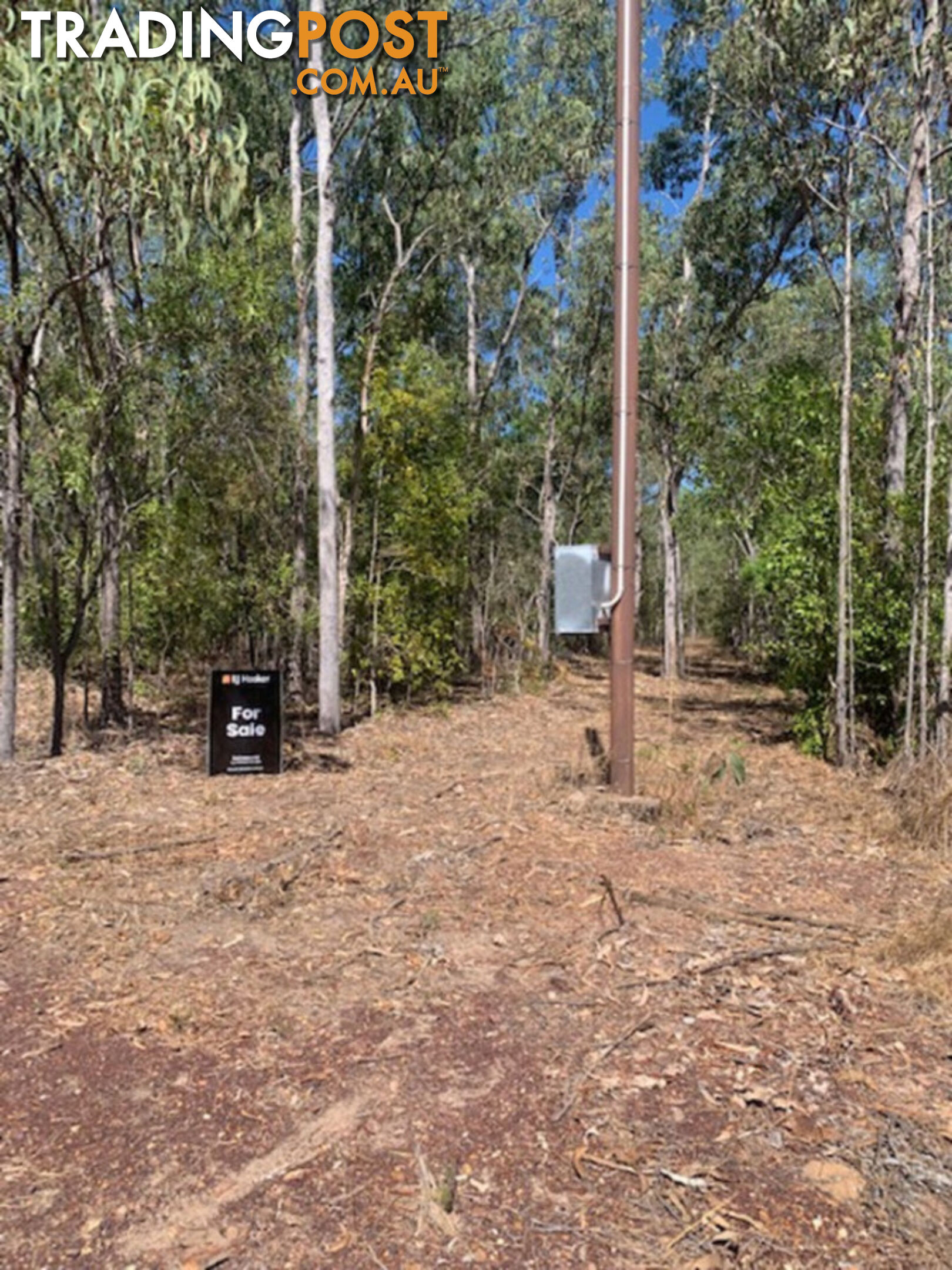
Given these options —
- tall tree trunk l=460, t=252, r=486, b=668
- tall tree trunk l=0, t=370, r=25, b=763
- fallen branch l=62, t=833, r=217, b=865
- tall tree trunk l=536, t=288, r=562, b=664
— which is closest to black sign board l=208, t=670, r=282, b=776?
tall tree trunk l=0, t=370, r=25, b=763

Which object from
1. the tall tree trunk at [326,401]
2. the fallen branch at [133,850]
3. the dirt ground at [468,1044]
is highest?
the tall tree trunk at [326,401]

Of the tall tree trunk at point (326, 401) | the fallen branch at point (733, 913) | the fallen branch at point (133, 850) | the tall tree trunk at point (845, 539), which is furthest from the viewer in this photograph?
the tall tree trunk at point (326, 401)

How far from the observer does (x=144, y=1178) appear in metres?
2.42

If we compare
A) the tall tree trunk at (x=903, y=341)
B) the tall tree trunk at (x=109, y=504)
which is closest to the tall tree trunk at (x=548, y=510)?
the tall tree trunk at (x=903, y=341)

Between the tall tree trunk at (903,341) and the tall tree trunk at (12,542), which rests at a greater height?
the tall tree trunk at (903,341)

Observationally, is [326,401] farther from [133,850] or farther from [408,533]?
[133,850]

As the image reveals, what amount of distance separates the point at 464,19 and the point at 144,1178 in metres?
13.8

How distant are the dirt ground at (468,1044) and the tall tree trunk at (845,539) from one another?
264 centimetres

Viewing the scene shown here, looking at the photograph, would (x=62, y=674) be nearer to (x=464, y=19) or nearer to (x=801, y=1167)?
(x=801, y=1167)

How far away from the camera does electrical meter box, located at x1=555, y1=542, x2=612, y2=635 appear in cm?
674

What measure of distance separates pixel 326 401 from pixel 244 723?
448 centimetres

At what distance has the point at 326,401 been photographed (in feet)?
34.6

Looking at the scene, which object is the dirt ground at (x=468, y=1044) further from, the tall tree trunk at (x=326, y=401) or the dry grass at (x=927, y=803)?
the tall tree trunk at (x=326, y=401)

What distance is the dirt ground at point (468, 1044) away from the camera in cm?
225
